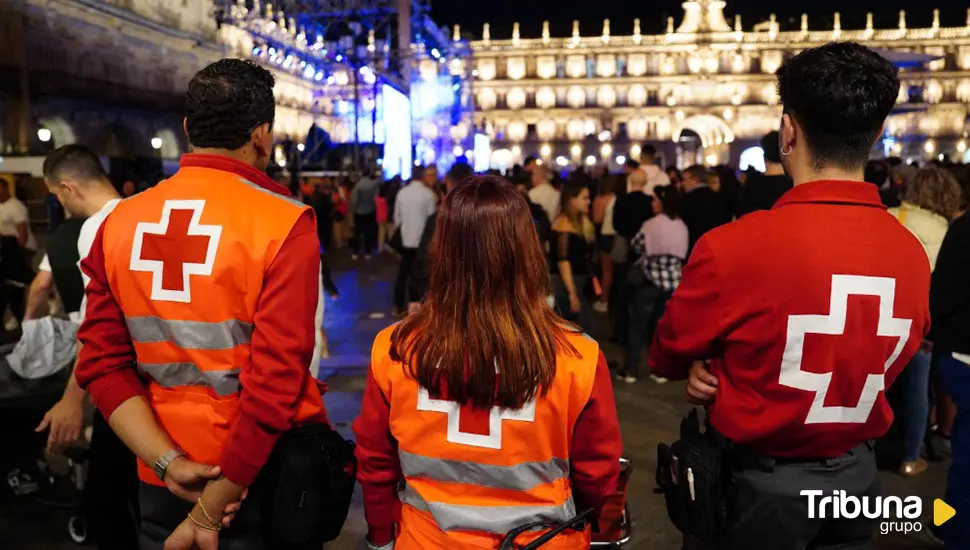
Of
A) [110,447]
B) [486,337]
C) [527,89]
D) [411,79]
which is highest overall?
[527,89]

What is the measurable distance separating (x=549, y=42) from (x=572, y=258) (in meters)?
68.0


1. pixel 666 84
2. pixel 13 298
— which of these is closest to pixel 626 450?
pixel 13 298

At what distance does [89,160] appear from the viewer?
339 centimetres

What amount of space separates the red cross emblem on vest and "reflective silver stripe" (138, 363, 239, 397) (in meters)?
0.17

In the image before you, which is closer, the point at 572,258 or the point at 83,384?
the point at 83,384

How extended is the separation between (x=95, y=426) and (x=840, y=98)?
269cm

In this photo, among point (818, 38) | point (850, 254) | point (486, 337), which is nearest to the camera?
point (486, 337)

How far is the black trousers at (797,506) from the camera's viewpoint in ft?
6.63

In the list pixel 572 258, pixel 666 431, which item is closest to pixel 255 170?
pixel 666 431

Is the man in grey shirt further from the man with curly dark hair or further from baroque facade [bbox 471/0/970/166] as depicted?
baroque facade [bbox 471/0/970/166]

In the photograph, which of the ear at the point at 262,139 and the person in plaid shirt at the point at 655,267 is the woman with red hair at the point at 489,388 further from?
the person in plaid shirt at the point at 655,267

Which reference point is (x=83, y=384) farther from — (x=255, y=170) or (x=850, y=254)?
(x=850, y=254)

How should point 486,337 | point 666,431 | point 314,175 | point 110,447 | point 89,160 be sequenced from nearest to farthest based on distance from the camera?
point 486,337 < point 110,447 < point 89,160 < point 666,431 < point 314,175

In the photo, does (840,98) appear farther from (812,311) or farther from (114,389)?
(114,389)
